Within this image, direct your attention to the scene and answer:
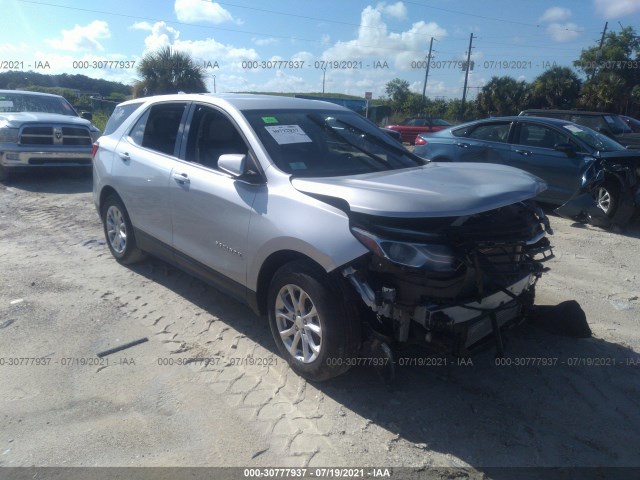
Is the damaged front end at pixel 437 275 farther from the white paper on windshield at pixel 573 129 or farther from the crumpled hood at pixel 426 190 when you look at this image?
the white paper on windshield at pixel 573 129

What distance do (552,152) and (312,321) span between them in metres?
6.34

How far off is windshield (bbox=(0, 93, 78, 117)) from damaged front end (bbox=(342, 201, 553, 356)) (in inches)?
423

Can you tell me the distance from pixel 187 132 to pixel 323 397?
2543mm

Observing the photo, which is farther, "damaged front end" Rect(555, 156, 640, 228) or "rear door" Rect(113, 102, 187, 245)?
"damaged front end" Rect(555, 156, 640, 228)

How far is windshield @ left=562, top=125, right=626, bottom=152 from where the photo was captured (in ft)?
26.2

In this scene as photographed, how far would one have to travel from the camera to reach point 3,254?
6262 millimetres

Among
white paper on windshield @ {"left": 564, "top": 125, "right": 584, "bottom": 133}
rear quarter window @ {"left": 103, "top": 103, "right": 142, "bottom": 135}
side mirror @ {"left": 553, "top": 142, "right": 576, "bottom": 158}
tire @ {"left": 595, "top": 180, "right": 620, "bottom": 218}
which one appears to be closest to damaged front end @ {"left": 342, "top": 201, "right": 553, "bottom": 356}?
rear quarter window @ {"left": 103, "top": 103, "right": 142, "bottom": 135}

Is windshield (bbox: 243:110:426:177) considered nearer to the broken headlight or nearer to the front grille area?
the broken headlight

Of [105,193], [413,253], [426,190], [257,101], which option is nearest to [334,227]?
[413,253]

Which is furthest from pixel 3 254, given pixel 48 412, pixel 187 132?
pixel 48 412

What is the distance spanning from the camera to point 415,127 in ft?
89.2

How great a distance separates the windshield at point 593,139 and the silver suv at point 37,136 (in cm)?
910

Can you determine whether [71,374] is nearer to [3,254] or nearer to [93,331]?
[93,331]

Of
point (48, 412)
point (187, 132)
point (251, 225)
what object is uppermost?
point (187, 132)
